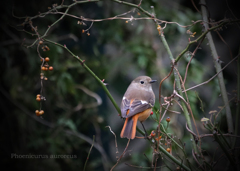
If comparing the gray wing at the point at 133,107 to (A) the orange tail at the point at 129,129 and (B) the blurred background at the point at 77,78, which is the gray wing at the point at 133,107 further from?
(B) the blurred background at the point at 77,78

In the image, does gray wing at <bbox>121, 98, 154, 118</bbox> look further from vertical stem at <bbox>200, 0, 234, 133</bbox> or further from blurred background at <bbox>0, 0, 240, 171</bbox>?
vertical stem at <bbox>200, 0, 234, 133</bbox>

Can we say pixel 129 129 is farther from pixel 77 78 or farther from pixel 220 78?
pixel 77 78

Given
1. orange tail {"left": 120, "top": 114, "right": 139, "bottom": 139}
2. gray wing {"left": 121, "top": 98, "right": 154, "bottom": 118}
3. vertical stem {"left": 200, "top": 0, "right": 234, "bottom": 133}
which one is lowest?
orange tail {"left": 120, "top": 114, "right": 139, "bottom": 139}

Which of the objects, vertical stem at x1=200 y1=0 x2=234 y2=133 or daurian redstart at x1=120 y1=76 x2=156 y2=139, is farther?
daurian redstart at x1=120 y1=76 x2=156 y2=139

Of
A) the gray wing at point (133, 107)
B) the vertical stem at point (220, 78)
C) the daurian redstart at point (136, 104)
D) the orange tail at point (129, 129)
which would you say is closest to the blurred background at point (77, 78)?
the daurian redstart at point (136, 104)

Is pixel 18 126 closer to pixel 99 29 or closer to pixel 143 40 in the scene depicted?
pixel 99 29

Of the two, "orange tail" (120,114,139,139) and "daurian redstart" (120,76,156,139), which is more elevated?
"daurian redstart" (120,76,156,139)

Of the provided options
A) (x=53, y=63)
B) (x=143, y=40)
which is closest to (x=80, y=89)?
(x=53, y=63)

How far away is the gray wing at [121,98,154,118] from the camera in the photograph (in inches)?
95.1

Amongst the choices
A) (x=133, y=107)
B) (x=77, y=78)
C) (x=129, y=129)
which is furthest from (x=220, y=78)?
(x=77, y=78)

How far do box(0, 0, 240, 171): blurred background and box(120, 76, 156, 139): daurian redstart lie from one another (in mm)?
464

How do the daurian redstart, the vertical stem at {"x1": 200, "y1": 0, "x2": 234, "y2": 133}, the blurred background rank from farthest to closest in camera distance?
the blurred background
the daurian redstart
the vertical stem at {"x1": 200, "y1": 0, "x2": 234, "y2": 133}

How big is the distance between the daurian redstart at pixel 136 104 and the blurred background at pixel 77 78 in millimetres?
464

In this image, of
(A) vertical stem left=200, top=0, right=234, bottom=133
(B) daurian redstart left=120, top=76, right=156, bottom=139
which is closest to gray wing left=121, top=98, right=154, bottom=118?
(B) daurian redstart left=120, top=76, right=156, bottom=139
